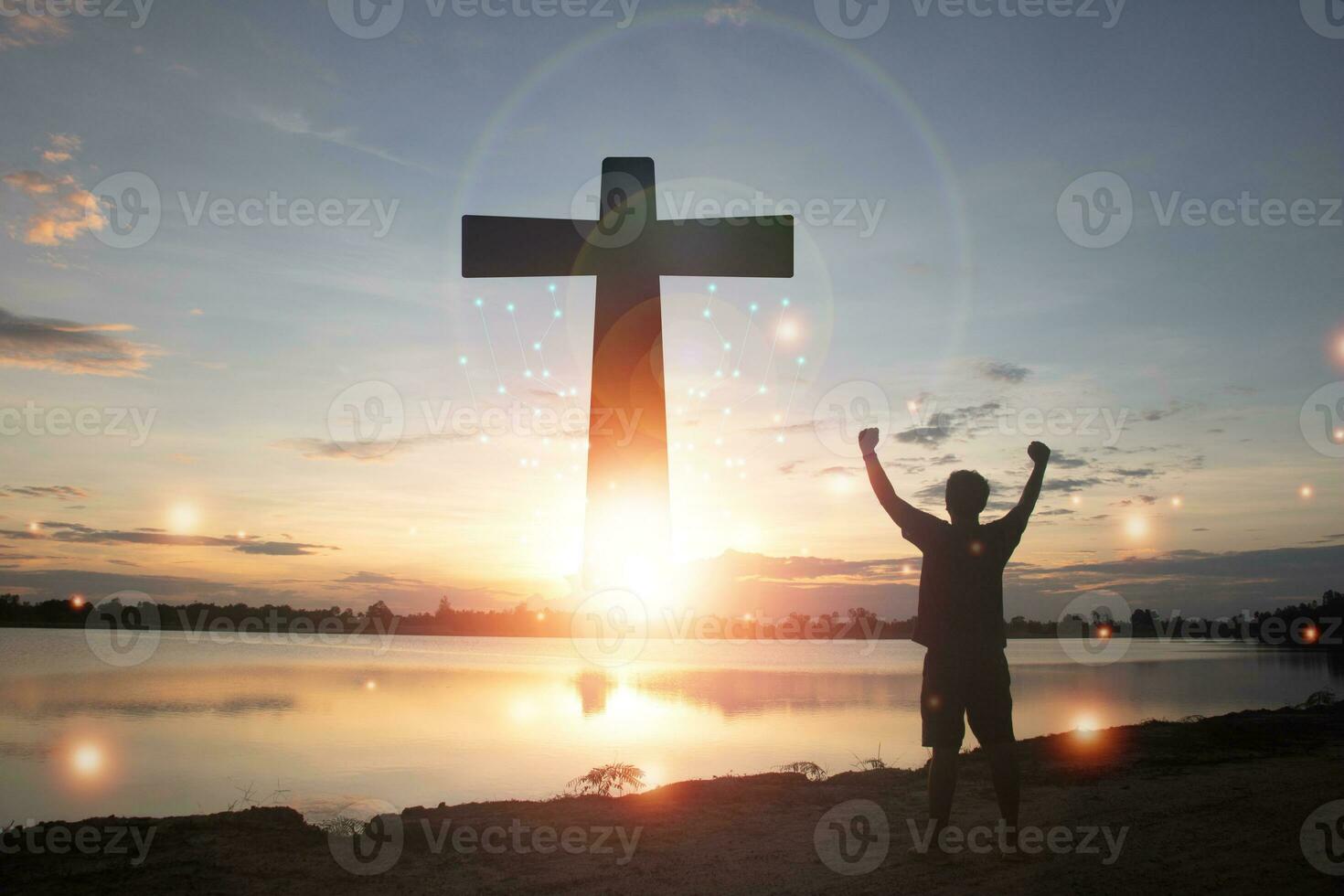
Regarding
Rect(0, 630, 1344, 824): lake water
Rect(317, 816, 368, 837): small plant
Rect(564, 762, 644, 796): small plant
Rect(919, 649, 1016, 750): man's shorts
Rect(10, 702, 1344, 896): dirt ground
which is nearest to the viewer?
Rect(919, 649, 1016, 750): man's shorts

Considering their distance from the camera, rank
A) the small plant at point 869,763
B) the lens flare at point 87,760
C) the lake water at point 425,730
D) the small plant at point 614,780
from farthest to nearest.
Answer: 1. the lens flare at point 87,760
2. the lake water at point 425,730
3. the small plant at point 869,763
4. the small plant at point 614,780

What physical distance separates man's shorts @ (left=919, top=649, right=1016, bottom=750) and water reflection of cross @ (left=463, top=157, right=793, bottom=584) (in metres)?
3.53

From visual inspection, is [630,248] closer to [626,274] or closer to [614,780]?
[626,274]

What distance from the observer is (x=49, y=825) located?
6.45 metres

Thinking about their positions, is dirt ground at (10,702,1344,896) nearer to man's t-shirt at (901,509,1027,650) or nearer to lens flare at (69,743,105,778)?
man's t-shirt at (901,509,1027,650)

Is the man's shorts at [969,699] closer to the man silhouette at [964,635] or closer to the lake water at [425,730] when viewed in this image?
the man silhouette at [964,635]

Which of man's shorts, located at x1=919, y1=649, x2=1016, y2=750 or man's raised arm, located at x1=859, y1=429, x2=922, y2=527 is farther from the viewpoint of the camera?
man's raised arm, located at x1=859, y1=429, x2=922, y2=527

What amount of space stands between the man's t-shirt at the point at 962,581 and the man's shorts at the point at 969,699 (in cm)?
8

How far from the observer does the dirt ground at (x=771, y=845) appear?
4.49 meters

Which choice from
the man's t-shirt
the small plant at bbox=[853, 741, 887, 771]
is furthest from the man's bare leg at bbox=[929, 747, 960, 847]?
the small plant at bbox=[853, 741, 887, 771]

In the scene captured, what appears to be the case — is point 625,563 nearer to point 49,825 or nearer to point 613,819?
point 613,819

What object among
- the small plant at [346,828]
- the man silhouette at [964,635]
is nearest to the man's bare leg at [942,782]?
the man silhouette at [964,635]

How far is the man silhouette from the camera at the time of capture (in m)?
4.41

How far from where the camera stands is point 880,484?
184 inches
